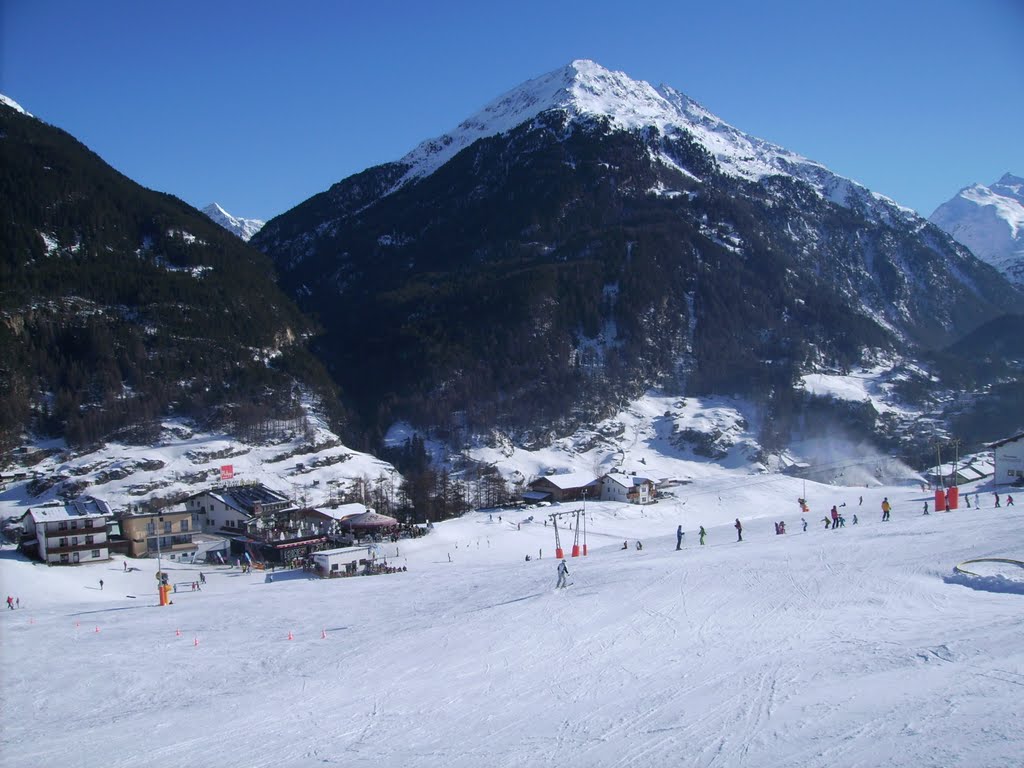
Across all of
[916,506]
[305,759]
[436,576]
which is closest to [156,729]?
[305,759]

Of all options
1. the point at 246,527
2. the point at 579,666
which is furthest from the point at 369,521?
the point at 579,666

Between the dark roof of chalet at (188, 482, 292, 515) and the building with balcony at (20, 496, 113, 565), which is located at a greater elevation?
the dark roof of chalet at (188, 482, 292, 515)

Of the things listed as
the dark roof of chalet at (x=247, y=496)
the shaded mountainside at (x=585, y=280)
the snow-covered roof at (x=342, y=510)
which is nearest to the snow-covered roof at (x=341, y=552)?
the snow-covered roof at (x=342, y=510)

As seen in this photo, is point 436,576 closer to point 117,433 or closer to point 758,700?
point 758,700

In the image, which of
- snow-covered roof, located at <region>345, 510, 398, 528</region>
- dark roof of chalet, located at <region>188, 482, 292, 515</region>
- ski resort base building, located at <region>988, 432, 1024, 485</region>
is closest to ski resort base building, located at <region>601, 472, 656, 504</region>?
snow-covered roof, located at <region>345, 510, 398, 528</region>

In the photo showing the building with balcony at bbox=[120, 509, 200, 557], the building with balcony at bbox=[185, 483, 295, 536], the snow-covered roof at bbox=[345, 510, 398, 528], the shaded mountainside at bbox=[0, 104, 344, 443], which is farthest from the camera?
the shaded mountainside at bbox=[0, 104, 344, 443]

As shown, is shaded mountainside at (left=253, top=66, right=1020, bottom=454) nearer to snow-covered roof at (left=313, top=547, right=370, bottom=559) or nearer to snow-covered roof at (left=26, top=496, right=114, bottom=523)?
snow-covered roof at (left=26, top=496, right=114, bottom=523)

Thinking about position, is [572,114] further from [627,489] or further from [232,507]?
[232,507]
